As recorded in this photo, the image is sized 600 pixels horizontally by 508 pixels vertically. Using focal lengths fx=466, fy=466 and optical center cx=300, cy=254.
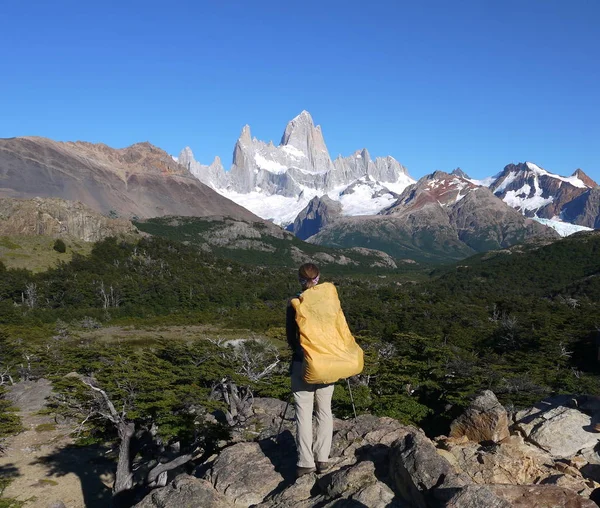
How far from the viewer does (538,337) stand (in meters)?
80.7

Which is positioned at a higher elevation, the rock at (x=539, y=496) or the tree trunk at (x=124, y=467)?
the rock at (x=539, y=496)

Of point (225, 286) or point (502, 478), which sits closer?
point (502, 478)

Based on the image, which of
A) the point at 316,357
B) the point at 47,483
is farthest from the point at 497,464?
the point at 47,483

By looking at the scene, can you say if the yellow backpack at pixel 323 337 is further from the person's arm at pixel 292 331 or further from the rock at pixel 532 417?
the rock at pixel 532 417

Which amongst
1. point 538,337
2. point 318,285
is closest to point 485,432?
point 318,285

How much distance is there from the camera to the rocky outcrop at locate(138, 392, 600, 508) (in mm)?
8430

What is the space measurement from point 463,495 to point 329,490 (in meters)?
2.97

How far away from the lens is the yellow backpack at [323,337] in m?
9.59

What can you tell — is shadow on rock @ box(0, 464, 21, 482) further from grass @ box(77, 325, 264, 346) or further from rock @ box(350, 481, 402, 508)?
grass @ box(77, 325, 264, 346)

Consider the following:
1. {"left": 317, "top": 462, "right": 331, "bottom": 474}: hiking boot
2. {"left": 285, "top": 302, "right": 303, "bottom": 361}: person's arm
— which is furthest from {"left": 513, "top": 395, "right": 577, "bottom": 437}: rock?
{"left": 285, "top": 302, "right": 303, "bottom": 361}: person's arm

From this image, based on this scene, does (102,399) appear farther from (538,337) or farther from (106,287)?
(106,287)

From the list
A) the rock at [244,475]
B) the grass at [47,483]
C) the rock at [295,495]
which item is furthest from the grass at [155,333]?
the rock at [295,495]

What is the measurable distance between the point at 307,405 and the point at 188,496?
3.79 meters

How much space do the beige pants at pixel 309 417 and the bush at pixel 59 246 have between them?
18504 centimetres
